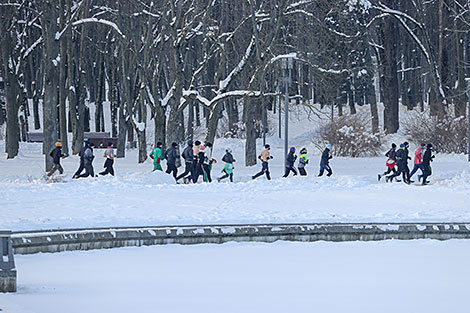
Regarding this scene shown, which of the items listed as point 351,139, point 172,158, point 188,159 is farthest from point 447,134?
point 188,159

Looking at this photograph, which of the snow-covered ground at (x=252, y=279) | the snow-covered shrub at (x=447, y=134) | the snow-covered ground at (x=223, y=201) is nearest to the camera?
the snow-covered ground at (x=252, y=279)

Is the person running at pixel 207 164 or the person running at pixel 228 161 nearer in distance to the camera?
the person running at pixel 228 161

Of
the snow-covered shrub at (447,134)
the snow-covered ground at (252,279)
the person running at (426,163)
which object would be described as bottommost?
the snow-covered ground at (252,279)

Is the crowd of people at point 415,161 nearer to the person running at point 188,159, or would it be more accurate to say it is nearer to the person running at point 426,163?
the person running at point 426,163

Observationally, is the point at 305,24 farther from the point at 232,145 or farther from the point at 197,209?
the point at 197,209

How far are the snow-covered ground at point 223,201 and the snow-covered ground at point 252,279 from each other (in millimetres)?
2494

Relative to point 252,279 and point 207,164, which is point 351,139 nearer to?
point 207,164

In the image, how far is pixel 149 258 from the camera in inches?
578

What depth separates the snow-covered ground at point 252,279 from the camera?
11.0m

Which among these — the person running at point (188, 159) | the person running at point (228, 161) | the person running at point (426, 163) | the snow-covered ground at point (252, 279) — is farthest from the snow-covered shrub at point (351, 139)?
the snow-covered ground at point (252, 279)

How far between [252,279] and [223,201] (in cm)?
906

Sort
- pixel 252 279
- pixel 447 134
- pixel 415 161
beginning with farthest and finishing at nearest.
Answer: pixel 447 134 < pixel 415 161 < pixel 252 279

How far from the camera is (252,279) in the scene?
12992 mm

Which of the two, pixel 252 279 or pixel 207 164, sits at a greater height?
pixel 207 164
